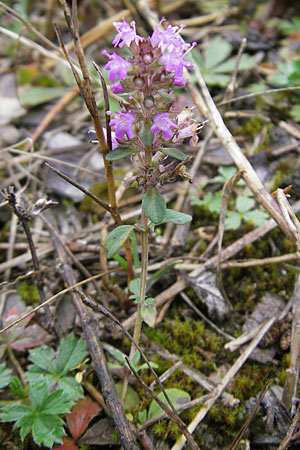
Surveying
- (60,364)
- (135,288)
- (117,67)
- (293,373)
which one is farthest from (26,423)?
(117,67)

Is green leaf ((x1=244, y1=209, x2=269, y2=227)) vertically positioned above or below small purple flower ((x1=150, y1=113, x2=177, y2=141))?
below

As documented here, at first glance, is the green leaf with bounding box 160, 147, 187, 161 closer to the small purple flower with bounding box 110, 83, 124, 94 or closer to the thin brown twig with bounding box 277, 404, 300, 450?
the small purple flower with bounding box 110, 83, 124, 94

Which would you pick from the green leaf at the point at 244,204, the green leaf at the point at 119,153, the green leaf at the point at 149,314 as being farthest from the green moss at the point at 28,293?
the green leaf at the point at 244,204

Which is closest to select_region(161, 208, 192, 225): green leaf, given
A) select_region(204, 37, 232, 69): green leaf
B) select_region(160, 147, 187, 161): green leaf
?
select_region(160, 147, 187, 161): green leaf

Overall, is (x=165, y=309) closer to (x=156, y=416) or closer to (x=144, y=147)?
(x=156, y=416)

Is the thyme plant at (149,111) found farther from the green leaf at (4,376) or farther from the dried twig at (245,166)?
the green leaf at (4,376)

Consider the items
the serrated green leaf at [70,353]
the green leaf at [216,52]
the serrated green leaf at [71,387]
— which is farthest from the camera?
the green leaf at [216,52]
